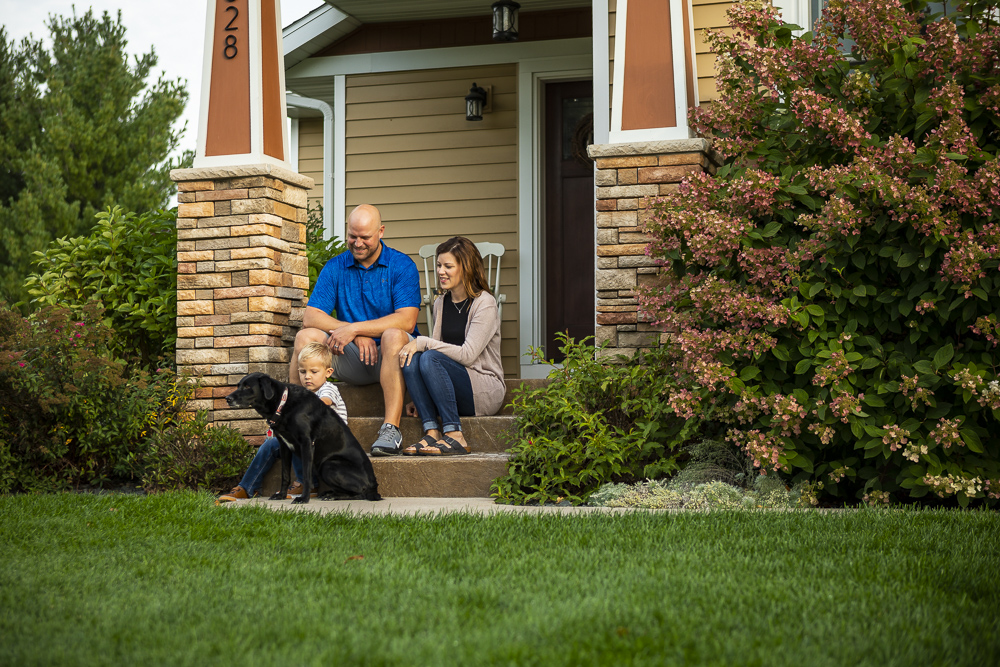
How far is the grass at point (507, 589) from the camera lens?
206 centimetres

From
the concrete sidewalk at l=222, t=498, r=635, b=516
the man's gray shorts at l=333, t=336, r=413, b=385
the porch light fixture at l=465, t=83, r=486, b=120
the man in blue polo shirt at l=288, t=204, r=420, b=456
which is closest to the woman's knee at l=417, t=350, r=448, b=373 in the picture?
the man in blue polo shirt at l=288, t=204, r=420, b=456

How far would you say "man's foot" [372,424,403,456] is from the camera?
16.0ft

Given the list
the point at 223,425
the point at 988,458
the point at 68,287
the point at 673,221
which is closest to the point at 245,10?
the point at 68,287

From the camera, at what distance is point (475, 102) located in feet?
24.8

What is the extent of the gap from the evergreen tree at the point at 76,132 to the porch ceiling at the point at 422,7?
27.1 ft

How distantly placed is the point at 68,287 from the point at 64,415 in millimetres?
1361

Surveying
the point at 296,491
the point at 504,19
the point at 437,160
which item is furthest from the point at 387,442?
the point at 504,19

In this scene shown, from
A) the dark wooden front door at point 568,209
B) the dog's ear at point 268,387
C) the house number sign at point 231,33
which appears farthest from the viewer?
the dark wooden front door at point 568,209

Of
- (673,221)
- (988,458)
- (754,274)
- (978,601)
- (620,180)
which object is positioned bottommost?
(978,601)

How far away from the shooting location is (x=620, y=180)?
516 cm

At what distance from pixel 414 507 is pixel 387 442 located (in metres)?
0.76

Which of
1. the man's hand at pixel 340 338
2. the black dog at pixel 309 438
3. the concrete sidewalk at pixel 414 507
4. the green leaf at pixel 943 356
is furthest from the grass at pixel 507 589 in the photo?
the man's hand at pixel 340 338

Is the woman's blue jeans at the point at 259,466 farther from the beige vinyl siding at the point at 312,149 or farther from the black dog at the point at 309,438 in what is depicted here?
the beige vinyl siding at the point at 312,149

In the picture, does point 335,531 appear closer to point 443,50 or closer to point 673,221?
point 673,221
